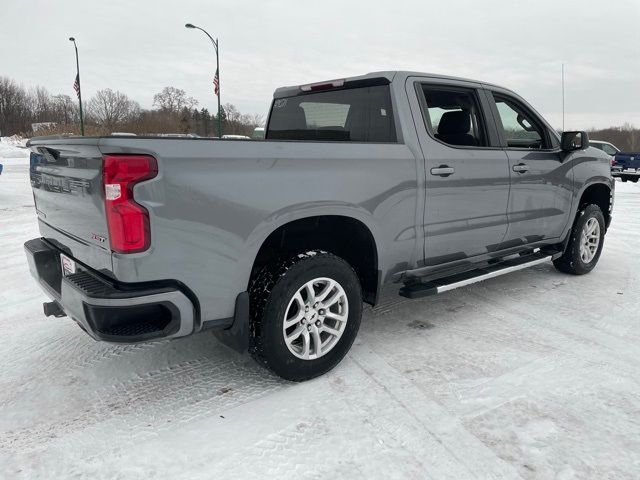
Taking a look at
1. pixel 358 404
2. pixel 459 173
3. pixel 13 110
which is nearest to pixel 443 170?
pixel 459 173

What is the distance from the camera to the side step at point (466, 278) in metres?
3.42

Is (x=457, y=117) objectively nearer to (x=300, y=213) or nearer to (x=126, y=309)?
(x=300, y=213)

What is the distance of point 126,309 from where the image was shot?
2270 mm

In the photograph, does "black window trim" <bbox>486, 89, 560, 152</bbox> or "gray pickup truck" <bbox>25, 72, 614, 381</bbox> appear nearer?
"gray pickup truck" <bbox>25, 72, 614, 381</bbox>

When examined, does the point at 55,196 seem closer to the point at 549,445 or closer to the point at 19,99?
the point at 549,445

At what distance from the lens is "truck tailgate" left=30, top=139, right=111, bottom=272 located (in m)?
2.33

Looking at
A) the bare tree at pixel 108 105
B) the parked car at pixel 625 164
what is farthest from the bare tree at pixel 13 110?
the parked car at pixel 625 164

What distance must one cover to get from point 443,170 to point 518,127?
4.80 ft

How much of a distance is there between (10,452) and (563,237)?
4.77m

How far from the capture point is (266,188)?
259 centimetres

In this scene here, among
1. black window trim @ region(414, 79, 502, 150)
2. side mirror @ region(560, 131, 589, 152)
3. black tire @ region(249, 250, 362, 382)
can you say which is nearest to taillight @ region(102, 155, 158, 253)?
black tire @ region(249, 250, 362, 382)

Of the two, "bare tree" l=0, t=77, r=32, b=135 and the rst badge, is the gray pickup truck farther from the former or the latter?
"bare tree" l=0, t=77, r=32, b=135

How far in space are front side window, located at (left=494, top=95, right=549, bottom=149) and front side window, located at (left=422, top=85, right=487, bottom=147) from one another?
312 mm

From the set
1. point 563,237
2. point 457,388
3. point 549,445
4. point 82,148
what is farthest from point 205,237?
point 563,237
